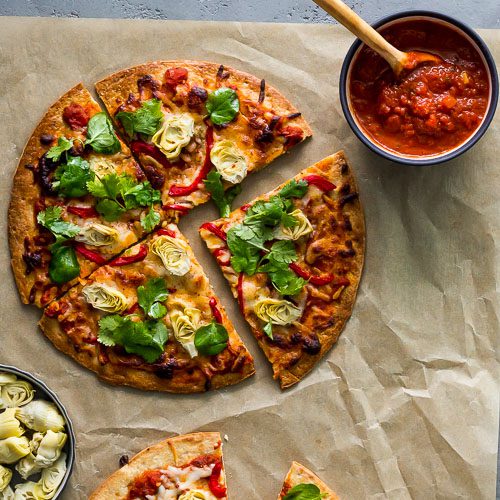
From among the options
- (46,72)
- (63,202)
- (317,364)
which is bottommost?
(317,364)

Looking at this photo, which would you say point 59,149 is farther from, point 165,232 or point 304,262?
point 304,262

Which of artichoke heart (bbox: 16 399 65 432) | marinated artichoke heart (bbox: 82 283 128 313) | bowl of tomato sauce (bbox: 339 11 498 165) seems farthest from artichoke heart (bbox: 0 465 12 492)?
bowl of tomato sauce (bbox: 339 11 498 165)

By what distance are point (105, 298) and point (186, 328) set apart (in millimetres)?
729

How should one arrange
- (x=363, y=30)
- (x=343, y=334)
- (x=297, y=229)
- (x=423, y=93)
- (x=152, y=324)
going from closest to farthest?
(x=363, y=30) < (x=423, y=93) < (x=297, y=229) < (x=152, y=324) < (x=343, y=334)

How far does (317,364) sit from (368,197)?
59.0 inches

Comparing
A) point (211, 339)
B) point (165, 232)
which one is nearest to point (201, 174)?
point (165, 232)

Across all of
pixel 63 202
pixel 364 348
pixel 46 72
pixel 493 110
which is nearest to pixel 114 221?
pixel 63 202

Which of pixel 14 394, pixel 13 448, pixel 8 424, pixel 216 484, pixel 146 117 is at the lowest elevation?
pixel 216 484

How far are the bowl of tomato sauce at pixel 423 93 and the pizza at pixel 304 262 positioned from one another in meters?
0.65

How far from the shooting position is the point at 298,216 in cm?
639

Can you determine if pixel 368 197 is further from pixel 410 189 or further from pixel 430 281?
pixel 430 281

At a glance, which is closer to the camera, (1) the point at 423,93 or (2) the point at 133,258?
(1) the point at 423,93

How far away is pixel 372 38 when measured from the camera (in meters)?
5.68

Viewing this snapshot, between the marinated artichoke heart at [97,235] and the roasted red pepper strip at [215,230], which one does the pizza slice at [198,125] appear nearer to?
the roasted red pepper strip at [215,230]
